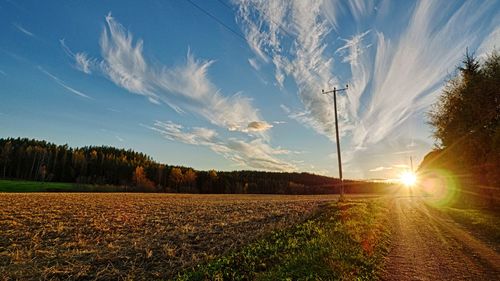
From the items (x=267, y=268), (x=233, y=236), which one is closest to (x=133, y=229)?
(x=233, y=236)

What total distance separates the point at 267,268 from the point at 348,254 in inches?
114

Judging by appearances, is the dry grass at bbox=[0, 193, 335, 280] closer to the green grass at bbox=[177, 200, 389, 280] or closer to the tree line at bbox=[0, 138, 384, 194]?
the green grass at bbox=[177, 200, 389, 280]

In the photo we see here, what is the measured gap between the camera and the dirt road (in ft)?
27.2

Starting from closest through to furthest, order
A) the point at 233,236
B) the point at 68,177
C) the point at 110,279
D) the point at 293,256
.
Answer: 1. the point at 110,279
2. the point at 293,256
3. the point at 233,236
4. the point at 68,177

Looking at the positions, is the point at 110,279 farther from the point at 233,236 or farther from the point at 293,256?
the point at 233,236

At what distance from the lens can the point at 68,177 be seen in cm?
12925

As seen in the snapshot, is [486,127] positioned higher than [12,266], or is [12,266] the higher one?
[486,127]

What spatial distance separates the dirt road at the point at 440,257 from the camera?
829 centimetres

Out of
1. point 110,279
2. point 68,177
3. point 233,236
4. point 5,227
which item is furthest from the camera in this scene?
point 68,177

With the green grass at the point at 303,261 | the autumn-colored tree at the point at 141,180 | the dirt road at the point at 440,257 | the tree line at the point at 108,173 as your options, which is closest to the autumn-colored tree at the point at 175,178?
the tree line at the point at 108,173

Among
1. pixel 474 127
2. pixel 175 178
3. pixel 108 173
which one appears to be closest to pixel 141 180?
pixel 175 178

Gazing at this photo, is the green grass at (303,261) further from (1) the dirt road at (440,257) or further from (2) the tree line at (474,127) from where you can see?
(2) the tree line at (474,127)

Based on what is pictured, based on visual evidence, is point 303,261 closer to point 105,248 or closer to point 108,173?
point 105,248

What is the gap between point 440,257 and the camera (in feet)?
33.3
